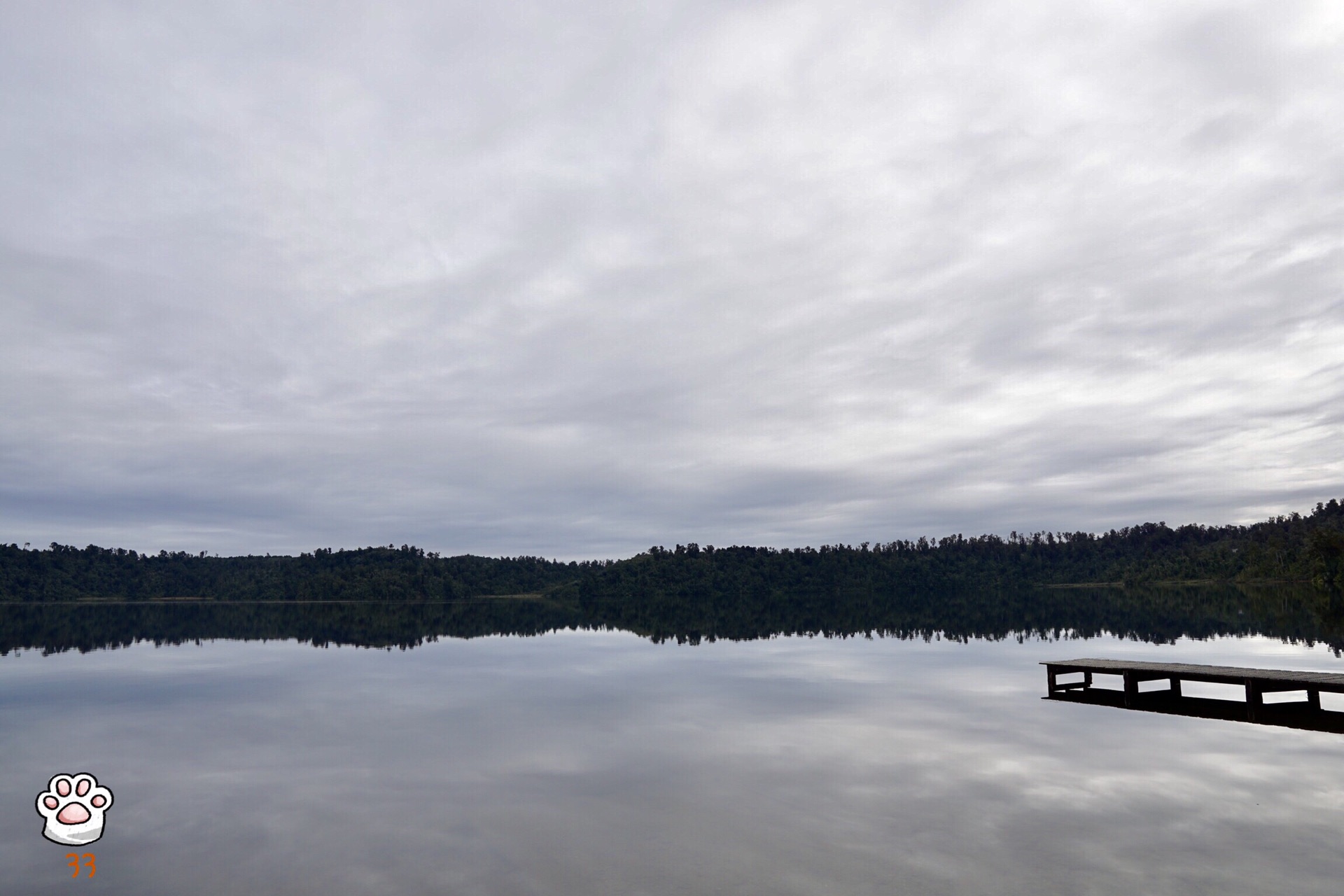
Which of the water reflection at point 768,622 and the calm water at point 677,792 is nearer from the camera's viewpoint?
the calm water at point 677,792

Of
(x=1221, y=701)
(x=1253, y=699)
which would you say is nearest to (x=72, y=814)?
(x=1253, y=699)

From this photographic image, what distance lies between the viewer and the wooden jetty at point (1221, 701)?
2144cm

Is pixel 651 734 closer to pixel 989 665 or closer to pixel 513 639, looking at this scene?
pixel 989 665

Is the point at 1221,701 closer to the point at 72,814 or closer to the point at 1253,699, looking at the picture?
the point at 1253,699

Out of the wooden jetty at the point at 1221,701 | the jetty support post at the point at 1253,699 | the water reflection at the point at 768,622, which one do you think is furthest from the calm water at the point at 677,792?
the water reflection at the point at 768,622

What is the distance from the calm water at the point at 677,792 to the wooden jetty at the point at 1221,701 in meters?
0.65

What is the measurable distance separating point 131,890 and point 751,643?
48.3m

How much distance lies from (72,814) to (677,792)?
1210 centimetres

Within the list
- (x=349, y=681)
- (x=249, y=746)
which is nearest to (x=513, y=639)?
(x=349, y=681)

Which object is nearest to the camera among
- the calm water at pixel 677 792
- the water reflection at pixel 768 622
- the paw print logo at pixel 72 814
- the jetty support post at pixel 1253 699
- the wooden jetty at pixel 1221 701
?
the calm water at pixel 677 792

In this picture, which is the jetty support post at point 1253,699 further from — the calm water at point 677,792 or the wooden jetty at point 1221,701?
the calm water at point 677,792

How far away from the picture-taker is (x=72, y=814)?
51.0 ft

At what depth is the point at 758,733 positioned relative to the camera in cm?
2358

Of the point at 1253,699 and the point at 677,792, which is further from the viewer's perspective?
the point at 1253,699
